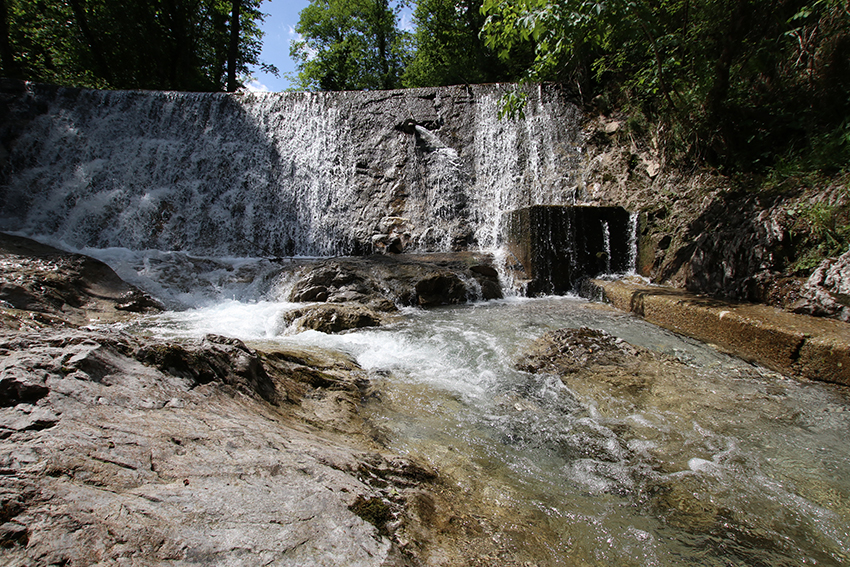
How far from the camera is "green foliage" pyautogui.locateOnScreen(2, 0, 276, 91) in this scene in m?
14.4

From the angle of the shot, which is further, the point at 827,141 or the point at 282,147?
the point at 282,147

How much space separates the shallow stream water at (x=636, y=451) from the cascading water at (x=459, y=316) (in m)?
0.01

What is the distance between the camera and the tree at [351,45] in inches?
870

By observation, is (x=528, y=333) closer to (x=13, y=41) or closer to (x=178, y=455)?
(x=178, y=455)

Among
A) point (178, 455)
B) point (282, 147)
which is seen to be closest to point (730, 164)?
point (178, 455)

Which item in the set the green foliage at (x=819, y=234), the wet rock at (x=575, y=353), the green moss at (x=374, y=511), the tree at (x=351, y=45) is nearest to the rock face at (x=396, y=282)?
the wet rock at (x=575, y=353)

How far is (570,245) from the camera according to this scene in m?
7.39

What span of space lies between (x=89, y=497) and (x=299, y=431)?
102 centimetres

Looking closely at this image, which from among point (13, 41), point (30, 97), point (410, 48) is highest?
point (410, 48)

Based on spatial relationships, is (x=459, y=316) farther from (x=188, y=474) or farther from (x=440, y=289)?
(x=188, y=474)

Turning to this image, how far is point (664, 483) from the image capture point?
80.3 inches

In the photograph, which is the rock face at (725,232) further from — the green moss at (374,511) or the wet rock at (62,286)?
the wet rock at (62,286)

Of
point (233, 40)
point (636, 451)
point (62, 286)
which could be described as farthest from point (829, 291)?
point (233, 40)

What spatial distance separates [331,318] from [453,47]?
17178mm
